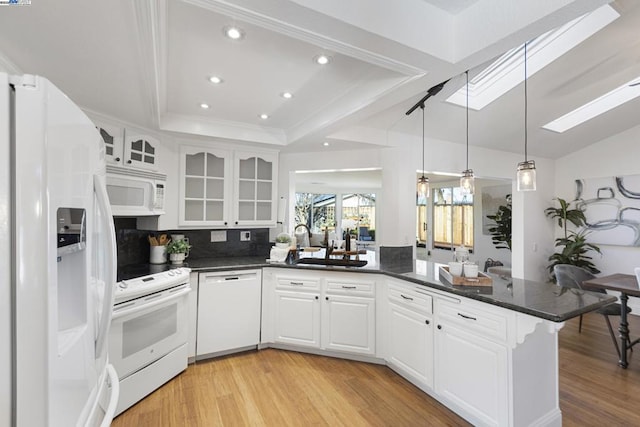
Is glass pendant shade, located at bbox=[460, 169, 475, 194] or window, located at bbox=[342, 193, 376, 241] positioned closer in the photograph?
glass pendant shade, located at bbox=[460, 169, 475, 194]

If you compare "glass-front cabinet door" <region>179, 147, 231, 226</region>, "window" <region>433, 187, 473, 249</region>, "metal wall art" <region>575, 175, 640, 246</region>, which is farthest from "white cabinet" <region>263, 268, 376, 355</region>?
"window" <region>433, 187, 473, 249</region>

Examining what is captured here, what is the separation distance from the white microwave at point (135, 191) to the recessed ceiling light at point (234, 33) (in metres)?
1.56

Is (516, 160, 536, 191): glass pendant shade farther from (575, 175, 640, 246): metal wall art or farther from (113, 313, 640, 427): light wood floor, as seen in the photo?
(575, 175, 640, 246): metal wall art

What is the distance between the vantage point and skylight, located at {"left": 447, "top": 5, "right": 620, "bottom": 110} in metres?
2.37

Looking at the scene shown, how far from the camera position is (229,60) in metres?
1.96

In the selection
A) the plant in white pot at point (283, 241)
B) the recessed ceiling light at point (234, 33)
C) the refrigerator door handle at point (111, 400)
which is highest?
the recessed ceiling light at point (234, 33)

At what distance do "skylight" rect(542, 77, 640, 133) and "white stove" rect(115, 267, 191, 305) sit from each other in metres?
4.78

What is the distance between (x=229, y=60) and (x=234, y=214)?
1.79 m

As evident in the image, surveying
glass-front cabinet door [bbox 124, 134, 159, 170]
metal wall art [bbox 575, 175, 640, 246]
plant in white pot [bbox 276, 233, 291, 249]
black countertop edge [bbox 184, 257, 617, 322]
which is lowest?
black countertop edge [bbox 184, 257, 617, 322]

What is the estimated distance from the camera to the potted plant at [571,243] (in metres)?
4.67

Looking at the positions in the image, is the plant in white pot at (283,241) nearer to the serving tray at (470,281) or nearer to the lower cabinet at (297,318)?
the lower cabinet at (297,318)

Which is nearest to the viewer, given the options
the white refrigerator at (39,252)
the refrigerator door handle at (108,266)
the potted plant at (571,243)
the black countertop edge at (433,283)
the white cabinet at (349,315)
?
the white refrigerator at (39,252)

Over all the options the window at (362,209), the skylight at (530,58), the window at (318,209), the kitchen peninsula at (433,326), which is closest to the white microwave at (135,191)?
the kitchen peninsula at (433,326)

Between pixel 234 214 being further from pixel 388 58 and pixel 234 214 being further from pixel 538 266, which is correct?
pixel 538 266
